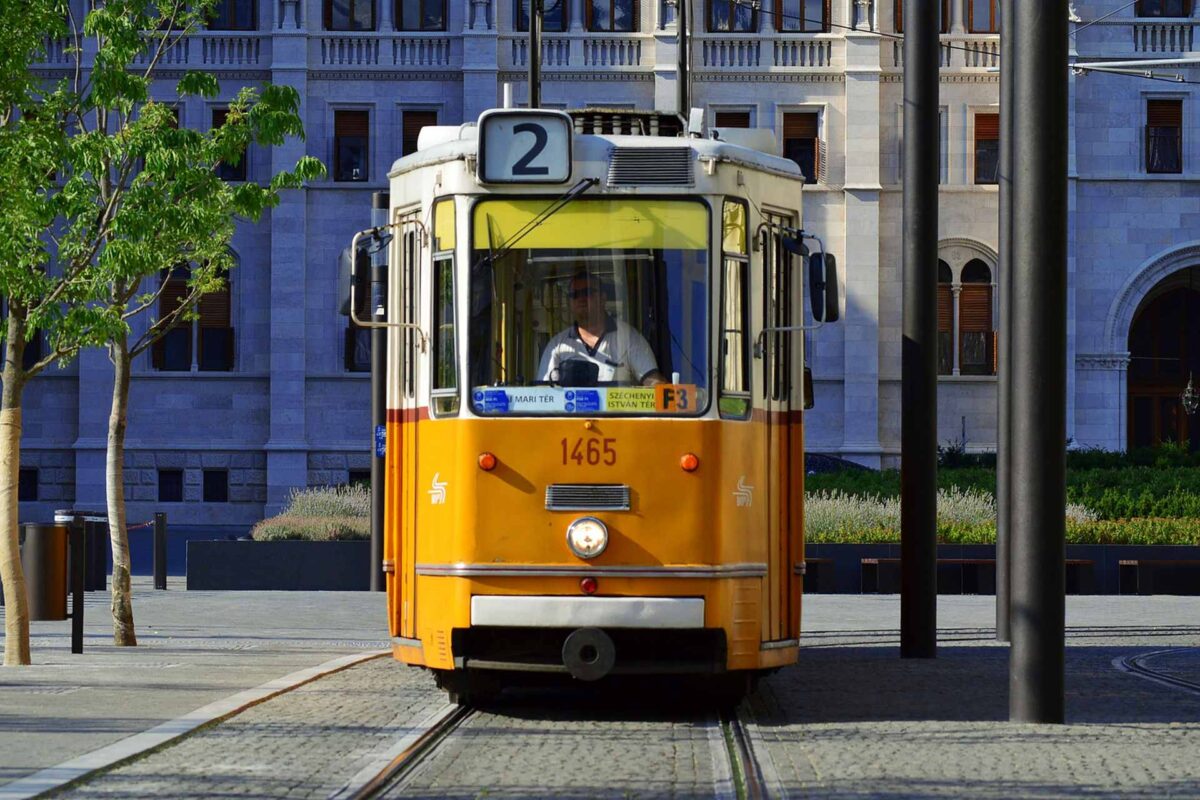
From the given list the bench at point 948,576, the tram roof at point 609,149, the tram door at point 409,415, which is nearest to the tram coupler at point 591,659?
the tram door at point 409,415

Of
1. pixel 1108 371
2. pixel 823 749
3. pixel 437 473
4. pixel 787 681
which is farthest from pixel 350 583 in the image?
pixel 1108 371

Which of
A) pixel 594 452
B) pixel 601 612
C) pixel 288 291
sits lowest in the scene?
pixel 601 612

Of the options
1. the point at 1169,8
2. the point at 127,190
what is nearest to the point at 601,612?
the point at 127,190

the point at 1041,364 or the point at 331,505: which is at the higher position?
the point at 1041,364

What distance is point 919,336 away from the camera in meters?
15.3

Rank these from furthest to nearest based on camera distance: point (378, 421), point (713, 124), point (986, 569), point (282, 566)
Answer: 1. point (713, 124)
2. point (986, 569)
3. point (282, 566)
4. point (378, 421)

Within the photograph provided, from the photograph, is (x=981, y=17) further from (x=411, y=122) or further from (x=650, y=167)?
(x=650, y=167)

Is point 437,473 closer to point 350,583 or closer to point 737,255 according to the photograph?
point 737,255

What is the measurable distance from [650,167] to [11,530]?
5894 mm

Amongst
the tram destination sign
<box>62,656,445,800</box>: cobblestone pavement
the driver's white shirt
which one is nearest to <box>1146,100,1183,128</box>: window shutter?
<box>62,656,445,800</box>: cobblestone pavement

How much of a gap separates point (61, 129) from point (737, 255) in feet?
21.6

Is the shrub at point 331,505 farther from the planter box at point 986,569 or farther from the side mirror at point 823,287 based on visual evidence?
the side mirror at point 823,287

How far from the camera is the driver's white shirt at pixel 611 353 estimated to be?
11.1 m

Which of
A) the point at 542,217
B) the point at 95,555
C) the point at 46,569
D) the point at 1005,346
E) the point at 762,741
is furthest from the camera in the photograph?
the point at 95,555
